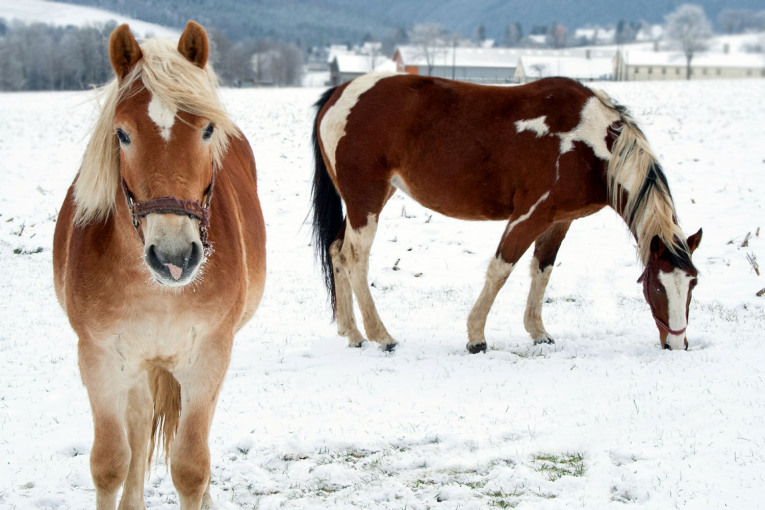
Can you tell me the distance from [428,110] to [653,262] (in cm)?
228

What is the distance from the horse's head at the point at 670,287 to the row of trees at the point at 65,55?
3.81 m

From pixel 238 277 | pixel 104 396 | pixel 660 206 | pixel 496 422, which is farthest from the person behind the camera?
pixel 660 206

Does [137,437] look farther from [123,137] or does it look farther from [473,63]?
[473,63]

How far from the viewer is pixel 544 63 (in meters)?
60.9

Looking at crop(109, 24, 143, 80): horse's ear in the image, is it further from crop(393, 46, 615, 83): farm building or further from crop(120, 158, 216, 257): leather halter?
crop(393, 46, 615, 83): farm building

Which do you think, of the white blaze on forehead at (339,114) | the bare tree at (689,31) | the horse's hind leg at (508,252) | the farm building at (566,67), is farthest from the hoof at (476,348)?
the bare tree at (689,31)

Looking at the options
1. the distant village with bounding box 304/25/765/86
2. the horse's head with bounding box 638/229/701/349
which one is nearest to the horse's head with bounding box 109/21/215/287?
the horse's head with bounding box 638/229/701/349

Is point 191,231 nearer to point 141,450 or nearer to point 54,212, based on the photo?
point 141,450

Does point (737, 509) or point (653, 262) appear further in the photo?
point (653, 262)

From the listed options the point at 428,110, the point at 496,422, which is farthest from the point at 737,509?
the point at 428,110

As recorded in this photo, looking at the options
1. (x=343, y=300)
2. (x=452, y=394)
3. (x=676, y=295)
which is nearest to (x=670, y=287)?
(x=676, y=295)

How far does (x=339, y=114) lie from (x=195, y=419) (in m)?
3.78

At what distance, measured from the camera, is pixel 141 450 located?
3.03m

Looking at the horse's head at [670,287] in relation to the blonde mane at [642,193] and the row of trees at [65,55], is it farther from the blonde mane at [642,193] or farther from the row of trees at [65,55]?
the row of trees at [65,55]
